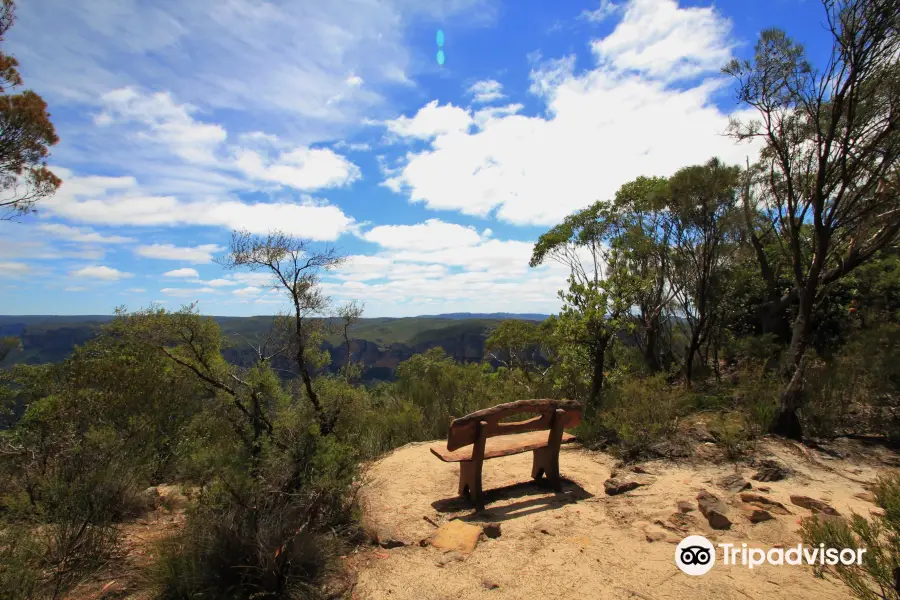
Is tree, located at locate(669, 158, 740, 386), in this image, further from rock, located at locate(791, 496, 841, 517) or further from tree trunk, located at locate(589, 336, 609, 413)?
rock, located at locate(791, 496, 841, 517)

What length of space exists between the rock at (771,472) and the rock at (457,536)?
341 centimetres

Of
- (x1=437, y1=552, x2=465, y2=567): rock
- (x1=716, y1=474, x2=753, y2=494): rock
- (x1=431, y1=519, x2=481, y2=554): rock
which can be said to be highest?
(x1=716, y1=474, x2=753, y2=494): rock

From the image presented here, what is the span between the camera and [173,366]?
7395 mm

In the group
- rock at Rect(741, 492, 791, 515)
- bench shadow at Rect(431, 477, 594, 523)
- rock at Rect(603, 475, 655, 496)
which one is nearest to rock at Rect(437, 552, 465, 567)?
bench shadow at Rect(431, 477, 594, 523)

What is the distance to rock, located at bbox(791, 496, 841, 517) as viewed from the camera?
3.79 m

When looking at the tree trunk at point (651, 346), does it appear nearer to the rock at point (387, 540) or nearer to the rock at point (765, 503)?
the rock at point (765, 503)

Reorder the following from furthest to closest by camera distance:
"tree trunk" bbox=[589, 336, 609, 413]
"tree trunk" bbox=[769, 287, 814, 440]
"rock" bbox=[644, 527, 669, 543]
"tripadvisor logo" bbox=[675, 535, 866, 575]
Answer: "tree trunk" bbox=[589, 336, 609, 413] → "tree trunk" bbox=[769, 287, 814, 440] → "rock" bbox=[644, 527, 669, 543] → "tripadvisor logo" bbox=[675, 535, 866, 575]

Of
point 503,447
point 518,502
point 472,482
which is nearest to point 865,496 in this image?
point 518,502

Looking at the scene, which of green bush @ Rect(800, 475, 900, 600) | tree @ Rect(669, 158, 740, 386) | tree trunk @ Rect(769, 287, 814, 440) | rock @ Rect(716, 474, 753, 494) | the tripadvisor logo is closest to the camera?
green bush @ Rect(800, 475, 900, 600)

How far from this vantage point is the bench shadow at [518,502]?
4668 millimetres

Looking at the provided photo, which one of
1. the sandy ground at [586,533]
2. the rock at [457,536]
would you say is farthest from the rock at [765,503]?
the rock at [457,536]

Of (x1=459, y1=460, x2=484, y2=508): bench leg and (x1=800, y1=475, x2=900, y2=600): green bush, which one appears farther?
(x1=459, y1=460, x2=484, y2=508): bench leg

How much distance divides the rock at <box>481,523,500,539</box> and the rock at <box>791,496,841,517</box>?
284cm

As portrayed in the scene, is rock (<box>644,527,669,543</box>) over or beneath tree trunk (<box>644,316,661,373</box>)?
beneath
